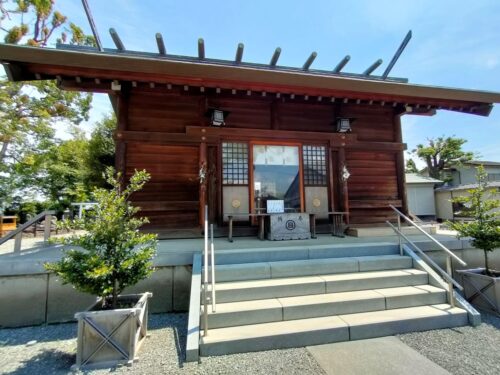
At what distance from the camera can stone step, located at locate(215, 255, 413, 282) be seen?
3.30 meters

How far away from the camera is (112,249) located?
8.50ft

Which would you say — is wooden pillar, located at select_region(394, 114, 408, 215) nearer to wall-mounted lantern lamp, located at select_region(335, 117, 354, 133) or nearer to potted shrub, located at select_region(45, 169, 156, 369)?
wall-mounted lantern lamp, located at select_region(335, 117, 354, 133)

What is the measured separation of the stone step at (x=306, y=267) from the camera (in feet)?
10.8

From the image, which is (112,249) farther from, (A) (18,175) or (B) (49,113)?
(A) (18,175)

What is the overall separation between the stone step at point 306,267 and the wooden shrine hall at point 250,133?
191 cm

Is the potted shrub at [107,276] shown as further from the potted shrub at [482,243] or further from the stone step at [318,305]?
the potted shrub at [482,243]

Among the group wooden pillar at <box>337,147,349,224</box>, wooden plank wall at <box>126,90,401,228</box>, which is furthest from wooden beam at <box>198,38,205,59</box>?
wooden pillar at <box>337,147,349,224</box>

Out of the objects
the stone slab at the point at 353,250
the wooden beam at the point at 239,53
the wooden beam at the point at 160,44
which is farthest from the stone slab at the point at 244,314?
the wooden beam at the point at 160,44

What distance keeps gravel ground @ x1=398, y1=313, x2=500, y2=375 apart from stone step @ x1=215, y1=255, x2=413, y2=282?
1.00m

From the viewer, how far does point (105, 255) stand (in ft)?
8.39

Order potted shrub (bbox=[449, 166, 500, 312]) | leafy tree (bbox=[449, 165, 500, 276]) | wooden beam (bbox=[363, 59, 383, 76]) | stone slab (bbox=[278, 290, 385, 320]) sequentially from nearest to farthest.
Answer: stone slab (bbox=[278, 290, 385, 320]) < potted shrub (bbox=[449, 166, 500, 312]) < leafy tree (bbox=[449, 165, 500, 276]) < wooden beam (bbox=[363, 59, 383, 76])

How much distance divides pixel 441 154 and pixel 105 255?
25882mm

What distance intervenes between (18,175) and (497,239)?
20735 mm

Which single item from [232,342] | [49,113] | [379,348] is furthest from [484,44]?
[49,113]
